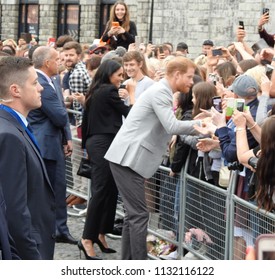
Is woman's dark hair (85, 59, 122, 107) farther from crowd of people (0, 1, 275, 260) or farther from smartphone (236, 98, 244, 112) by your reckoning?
smartphone (236, 98, 244, 112)

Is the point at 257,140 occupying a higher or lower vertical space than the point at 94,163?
higher

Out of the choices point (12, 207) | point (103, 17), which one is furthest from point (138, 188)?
point (103, 17)

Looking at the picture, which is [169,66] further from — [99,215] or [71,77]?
[71,77]

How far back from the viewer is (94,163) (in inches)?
344

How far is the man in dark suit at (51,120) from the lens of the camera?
8.61 meters

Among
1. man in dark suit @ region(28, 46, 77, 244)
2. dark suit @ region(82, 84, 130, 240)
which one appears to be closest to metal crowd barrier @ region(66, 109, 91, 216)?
man in dark suit @ region(28, 46, 77, 244)

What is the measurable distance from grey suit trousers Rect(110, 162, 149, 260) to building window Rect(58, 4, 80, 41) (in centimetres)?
3576

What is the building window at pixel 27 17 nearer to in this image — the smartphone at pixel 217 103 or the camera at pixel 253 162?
the smartphone at pixel 217 103

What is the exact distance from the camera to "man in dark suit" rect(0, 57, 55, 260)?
5.02m

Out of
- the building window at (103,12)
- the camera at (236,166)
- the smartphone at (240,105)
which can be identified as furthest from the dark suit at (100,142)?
the building window at (103,12)

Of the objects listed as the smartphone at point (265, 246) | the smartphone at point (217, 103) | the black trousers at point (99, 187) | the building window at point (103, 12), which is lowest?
the building window at point (103, 12)
